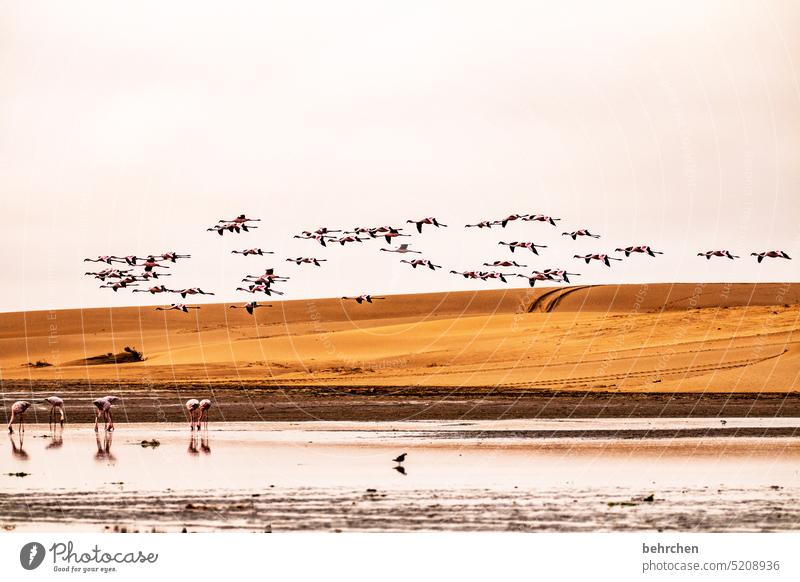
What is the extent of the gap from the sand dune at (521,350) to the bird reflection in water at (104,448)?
22611 mm

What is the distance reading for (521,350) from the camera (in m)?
69.7

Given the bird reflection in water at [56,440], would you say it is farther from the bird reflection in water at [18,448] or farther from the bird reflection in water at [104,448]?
the bird reflection in water at [104,448]

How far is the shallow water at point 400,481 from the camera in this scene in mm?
24656

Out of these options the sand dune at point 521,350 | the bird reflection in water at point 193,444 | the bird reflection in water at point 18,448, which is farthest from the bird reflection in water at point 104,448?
the sand dune at point 521,350

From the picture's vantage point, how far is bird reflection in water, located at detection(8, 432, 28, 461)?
34234 millimetres

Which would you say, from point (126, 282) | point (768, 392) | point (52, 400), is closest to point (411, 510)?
point (52, 400)

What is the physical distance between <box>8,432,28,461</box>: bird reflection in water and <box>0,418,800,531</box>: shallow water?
0.06 metres

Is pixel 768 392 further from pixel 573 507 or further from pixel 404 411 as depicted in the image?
pixel 573 507

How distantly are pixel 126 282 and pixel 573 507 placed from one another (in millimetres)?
24423

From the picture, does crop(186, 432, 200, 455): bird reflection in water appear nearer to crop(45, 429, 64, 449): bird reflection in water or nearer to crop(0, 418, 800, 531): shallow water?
crop(0, 418, 800, 531): shallow water

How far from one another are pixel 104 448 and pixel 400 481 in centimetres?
1039

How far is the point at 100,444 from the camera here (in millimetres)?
36812

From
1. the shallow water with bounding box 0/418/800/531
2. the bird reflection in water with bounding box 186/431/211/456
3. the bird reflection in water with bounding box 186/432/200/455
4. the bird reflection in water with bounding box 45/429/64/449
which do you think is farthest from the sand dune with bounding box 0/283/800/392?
the bird reflection in water with bounding box 45/429/64/449

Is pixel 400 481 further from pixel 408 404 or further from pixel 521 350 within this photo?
pixel 521 350
